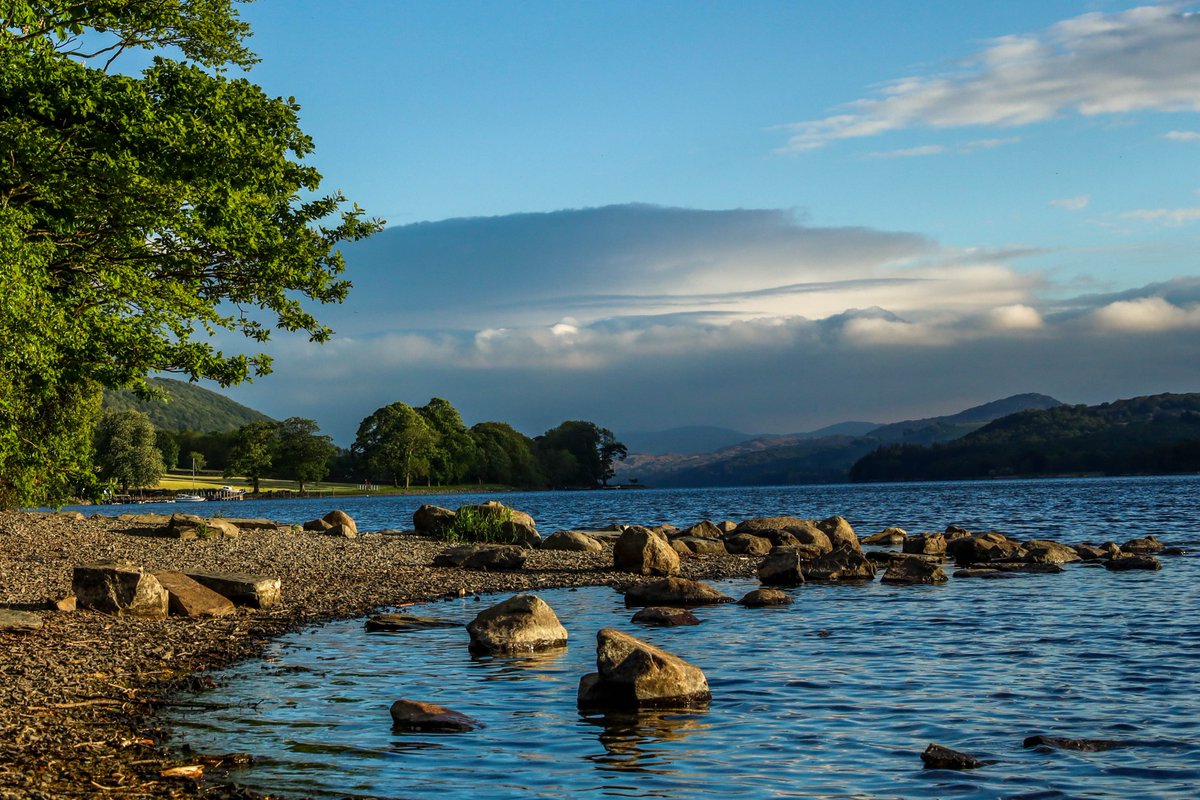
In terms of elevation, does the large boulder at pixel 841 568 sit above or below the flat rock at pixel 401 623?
below

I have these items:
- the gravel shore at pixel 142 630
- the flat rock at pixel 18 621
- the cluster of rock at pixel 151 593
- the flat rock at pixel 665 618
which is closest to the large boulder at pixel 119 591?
the cluster of rock at pixel 151 593

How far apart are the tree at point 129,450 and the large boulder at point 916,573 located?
124m

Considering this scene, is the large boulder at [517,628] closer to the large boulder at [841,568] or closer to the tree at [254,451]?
the large boulder at [841,568]

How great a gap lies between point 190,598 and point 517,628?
6.86 meters

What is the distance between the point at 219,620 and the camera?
64.8ft

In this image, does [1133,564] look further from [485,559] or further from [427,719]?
[427,719]

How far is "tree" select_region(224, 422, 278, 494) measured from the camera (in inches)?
6718

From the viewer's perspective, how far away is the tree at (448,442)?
18812 cm

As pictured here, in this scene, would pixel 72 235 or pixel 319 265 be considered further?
pixel 319 265

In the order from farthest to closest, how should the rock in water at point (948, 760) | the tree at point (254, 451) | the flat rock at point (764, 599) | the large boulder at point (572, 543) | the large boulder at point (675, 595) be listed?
the tree at point (254, 451)
the large boulder at point (572, 543)
the large boulder at point (675, 595)
the flat rock at point (764, 599)
the rock in water at point (948, 760)

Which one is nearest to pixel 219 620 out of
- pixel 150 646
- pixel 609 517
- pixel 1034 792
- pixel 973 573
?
pixel 150 646

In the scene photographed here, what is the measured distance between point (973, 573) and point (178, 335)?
80.7ft

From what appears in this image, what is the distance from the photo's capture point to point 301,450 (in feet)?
571

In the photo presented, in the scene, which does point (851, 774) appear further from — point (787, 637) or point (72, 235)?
point (72, 235)
